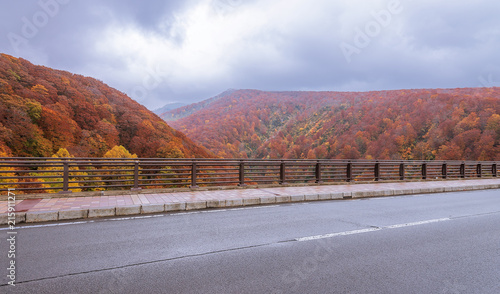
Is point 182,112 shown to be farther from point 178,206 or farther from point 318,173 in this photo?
point 178,206

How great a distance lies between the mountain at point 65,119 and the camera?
109ft

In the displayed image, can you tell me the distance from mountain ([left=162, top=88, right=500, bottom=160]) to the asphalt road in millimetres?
51365

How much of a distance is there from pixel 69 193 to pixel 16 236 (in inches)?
147

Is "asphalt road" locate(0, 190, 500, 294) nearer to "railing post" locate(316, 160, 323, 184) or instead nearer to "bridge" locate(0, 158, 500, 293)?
"bridge" locate(0, 158, 500, 293)

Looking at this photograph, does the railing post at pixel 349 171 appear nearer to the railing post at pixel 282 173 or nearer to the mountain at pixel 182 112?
the railing post at pixel 282 173

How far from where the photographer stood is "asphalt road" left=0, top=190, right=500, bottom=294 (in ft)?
10.6

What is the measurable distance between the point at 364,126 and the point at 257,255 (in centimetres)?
7507

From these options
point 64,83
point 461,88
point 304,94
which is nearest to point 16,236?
point 64,83

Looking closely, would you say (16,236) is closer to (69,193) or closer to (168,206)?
(168,206)

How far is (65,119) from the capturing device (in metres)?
38.6

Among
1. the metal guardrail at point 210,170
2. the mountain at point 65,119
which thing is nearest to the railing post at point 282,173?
the metal guardrail at point 210,170

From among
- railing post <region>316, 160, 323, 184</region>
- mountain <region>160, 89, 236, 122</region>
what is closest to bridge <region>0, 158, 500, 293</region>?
railing post <region>316, 160, 323, 184</region>

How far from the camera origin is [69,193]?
336 inches

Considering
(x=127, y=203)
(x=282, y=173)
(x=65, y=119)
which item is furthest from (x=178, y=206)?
(x=65, y=119)
